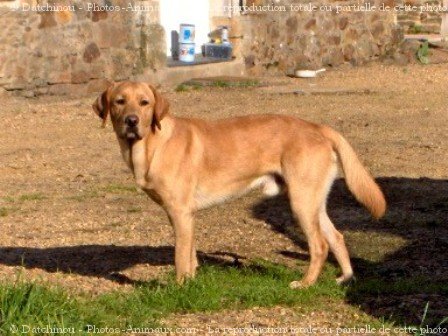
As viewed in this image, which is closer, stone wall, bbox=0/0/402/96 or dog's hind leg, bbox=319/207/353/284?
dog's hind leg, bbox=319/207/353/284

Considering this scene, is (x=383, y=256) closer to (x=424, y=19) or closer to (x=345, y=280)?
(x=345, y=280)

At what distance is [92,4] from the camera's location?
14.9 metres

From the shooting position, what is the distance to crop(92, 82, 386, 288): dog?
21.5 feet

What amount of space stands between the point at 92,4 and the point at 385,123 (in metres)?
4.45

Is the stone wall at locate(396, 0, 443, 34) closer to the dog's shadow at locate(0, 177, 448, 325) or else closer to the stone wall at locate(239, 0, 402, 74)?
the stone wall at locate(239, 0, 402, 74)

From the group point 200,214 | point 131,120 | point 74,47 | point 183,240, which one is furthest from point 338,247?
point 74,47

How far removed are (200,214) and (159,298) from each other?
2806 millimetres

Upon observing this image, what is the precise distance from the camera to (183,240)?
21.5 feet

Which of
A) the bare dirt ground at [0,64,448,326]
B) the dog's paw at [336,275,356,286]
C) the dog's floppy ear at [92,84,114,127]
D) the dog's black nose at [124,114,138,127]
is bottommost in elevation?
the bare dirt ground at [0,64,448,326]

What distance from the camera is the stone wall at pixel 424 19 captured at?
82.9 feet

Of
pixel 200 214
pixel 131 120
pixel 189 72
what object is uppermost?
pixel 131 120

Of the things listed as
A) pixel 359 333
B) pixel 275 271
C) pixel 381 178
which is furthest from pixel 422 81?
pixel 359 333

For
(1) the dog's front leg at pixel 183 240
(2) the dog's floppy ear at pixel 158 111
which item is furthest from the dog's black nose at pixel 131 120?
(1) the dog's front leg at pixel 183 240

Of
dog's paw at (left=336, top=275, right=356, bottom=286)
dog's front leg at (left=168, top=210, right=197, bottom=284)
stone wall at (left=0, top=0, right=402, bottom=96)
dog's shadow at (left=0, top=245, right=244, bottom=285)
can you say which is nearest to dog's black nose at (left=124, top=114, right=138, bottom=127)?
dog's front leg at (left=168, top=210, right=197, bottom=284)
